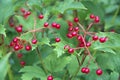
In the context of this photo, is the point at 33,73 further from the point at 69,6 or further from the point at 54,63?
the point at 69,6

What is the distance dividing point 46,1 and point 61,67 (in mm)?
496

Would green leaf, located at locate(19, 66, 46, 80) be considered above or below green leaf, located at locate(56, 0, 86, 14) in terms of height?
below

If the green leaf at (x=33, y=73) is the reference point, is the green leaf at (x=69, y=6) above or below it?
above

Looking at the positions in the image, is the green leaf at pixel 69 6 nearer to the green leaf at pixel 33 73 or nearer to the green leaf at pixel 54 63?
the green leaf at pixel 54 63

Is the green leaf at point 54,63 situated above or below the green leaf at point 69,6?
below

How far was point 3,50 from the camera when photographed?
200cm

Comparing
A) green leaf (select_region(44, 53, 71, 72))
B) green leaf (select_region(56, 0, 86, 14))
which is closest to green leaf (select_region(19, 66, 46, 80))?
green leaf (select_region(44, 53, 71, 72))

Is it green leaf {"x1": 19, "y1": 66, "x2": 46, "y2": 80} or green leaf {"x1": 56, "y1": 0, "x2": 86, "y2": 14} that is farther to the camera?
green leaf {"x1": 56, "y1": 0, "x2": 86, "y2": 14}

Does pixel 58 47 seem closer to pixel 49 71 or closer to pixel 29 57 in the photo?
pixel 49 71

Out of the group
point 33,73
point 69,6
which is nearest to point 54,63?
point 33,73

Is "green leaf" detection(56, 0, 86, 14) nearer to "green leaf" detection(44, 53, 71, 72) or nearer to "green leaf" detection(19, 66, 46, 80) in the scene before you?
"green leaf" detection(44, 53, 71, 72)

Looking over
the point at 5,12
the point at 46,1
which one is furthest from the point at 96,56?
the point at 5,12

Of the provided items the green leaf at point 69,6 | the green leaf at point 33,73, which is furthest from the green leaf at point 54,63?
the green leaf at point 69,6

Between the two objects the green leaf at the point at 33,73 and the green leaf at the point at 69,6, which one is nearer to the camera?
the green leaf at the point at 33,73
